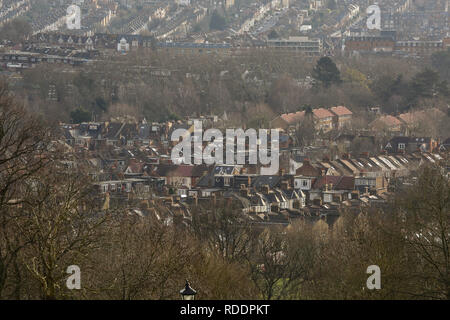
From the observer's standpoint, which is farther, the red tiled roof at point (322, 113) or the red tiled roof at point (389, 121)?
the red tiled roof at point (322, 113)

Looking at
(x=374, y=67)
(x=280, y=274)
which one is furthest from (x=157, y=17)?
(x=280, y=274)

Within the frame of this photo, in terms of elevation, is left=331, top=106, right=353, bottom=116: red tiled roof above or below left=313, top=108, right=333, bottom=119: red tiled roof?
below

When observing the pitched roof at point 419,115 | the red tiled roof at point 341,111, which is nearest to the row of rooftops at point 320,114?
the red tiled roof at point 341,111

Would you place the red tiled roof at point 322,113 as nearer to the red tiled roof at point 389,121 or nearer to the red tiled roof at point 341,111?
the red tiled roof at point 341,111

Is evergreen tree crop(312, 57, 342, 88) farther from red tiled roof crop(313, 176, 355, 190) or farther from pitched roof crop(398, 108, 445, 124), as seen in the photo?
red tiled roof crop(313, 176, 355, 190)

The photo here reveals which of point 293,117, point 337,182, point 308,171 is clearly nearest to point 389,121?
point 293,117

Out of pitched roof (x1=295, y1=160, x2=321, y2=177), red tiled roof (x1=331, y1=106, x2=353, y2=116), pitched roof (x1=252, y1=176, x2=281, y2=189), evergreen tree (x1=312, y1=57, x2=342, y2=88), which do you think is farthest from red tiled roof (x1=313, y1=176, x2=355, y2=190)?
evergreen tree (x1=312, y1=57, x2=342, y2=88)

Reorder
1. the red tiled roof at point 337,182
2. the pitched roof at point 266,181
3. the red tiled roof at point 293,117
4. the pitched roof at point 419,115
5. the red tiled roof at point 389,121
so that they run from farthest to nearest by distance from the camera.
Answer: the red tiled roof at point 293,117
the pitched roof at point 419,115
the red tiled roof at point 389,121
the red tiled roof at point 337,182
the pitched roof at point 266,181

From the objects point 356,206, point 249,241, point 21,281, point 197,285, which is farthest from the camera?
point 356,206
